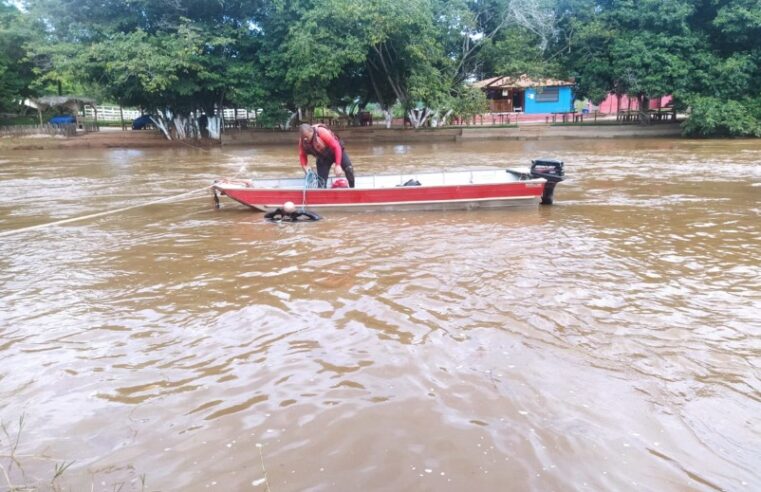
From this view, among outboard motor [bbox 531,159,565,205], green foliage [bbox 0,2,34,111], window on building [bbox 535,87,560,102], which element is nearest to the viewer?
outboard motor [bbox 531,159,565,205]

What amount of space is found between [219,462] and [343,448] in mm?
742

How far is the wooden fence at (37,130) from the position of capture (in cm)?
3064

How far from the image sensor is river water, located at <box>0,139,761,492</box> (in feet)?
10.9

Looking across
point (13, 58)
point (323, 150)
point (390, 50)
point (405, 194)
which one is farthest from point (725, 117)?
point (13, 58)

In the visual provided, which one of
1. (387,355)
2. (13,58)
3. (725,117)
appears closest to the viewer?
(387,355)

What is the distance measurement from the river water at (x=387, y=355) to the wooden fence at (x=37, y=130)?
2534cm

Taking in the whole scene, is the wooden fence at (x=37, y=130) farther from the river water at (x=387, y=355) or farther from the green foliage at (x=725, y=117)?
the green foliage at (x=725, y=117)

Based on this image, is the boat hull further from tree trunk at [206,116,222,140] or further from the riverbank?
tree trunk at [206,116,222,140]

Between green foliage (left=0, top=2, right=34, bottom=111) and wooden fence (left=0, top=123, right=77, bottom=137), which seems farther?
green foliage (left=0, top=2, right=34, bottom=111)

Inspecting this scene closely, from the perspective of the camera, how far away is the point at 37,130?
30.9m

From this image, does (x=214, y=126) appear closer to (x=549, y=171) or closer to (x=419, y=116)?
(x=419, y=116)

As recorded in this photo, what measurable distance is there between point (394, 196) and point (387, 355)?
6086 millimetres

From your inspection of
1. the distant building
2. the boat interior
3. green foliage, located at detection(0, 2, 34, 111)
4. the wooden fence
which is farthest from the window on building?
green foliage, located at detection(0, 2, 34, 111)

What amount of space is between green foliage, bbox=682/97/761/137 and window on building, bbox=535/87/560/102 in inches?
516
